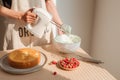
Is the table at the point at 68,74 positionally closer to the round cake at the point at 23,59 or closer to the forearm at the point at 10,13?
the round cake at the point at 23,59

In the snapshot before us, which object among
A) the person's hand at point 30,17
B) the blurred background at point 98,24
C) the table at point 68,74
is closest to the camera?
the table at point 68,74

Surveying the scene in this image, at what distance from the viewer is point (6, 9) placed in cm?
109

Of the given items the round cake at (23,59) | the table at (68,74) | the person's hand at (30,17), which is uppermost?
the person's hand at (30,17)

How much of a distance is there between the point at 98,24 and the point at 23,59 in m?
1.07

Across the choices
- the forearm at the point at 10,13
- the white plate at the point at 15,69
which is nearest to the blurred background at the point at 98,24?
the forearm at the point at 10,13

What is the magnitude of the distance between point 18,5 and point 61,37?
0.98 feet

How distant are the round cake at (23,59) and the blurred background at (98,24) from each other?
849 millimetres

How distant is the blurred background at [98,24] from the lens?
63.8 inches

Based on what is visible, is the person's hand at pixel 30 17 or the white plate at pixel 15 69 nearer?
the white plate at pixel 15 69

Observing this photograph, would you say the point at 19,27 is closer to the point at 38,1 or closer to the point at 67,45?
the point at 38,1

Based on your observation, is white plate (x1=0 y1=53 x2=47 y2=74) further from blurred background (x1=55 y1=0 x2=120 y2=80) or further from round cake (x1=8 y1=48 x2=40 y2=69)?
blurred background (x1=55 y1=0 x2=120 y2=80)

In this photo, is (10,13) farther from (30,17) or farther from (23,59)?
(23,59)

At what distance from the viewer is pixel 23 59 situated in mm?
889

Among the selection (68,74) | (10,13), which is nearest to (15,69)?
(68,74)
